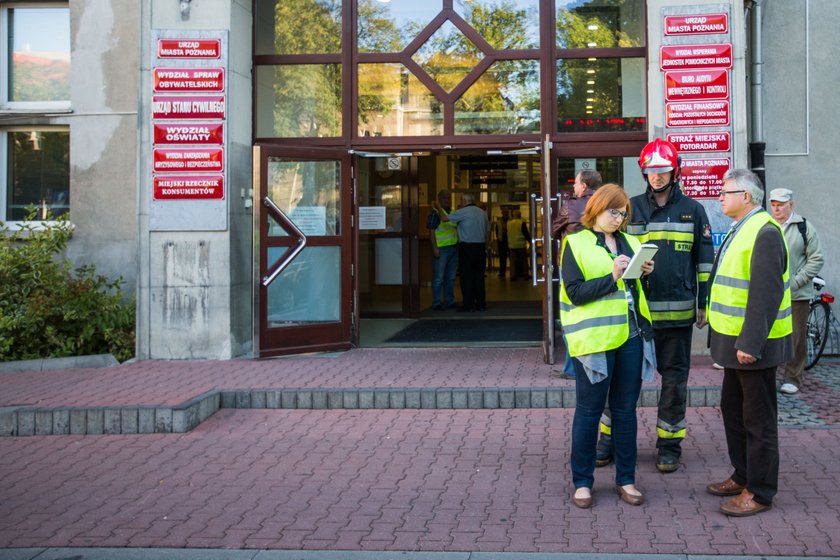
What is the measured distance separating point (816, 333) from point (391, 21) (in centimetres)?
577

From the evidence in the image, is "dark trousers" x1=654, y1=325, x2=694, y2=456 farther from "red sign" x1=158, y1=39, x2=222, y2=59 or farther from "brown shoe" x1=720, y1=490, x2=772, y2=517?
"red sign" x1=158, y1=39, x2=222, y2=59

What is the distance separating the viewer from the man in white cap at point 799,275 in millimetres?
8758

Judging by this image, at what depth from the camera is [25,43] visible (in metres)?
11.8

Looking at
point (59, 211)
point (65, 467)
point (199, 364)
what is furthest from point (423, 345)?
point (65, 467)

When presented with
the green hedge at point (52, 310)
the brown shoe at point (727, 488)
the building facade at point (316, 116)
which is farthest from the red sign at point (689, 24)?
the green hedge at point (52, 310)

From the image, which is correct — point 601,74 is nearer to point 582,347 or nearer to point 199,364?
point 199,364

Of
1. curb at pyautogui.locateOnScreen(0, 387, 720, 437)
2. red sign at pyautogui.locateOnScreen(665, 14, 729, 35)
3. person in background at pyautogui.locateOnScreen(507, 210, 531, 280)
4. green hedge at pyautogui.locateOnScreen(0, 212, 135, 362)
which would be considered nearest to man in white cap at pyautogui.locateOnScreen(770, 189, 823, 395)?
curb at pyautogui.locateOnScreen(0, 387, 720, 437)

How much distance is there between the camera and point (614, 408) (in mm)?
5812

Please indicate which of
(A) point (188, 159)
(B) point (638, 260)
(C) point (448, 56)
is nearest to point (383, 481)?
(B) point (638, 260)

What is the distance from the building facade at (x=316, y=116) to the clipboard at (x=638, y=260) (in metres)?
4.83

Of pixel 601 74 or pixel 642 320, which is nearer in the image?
pixel 642 320

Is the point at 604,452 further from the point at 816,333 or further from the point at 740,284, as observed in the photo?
the point at 816,333

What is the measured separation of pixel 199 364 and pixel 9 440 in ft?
9.22

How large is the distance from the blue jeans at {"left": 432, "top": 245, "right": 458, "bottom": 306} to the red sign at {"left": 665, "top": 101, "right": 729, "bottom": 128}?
6.19m
